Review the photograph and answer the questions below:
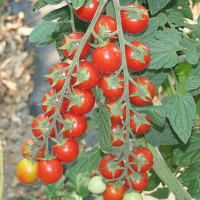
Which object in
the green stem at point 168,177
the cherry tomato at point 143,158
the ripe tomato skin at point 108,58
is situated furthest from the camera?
the green stem at point 168,177

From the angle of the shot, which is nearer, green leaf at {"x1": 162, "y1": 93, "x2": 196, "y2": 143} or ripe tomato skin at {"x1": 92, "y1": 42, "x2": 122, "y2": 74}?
ripe tomato skin at {"x1": 92, "y1": 42, "x2": 122, "y2": 74}

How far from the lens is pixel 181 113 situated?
2.57ft

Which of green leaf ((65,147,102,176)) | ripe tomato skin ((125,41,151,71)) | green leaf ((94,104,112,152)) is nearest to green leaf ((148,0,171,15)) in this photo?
ripe tomato skin ((125,41,151,71))

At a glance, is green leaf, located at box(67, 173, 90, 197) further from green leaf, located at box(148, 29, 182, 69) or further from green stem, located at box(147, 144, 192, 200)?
green leaf, located at box(148, 29, 182, 69)

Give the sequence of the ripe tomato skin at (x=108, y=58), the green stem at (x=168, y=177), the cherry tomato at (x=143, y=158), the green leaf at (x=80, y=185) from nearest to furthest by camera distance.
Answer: the ripe tomato skin at (x=108, y=58) < the cherry tomato at (x=143, y=158) < the green stem at (x=168, y=177) < the green leaf at (x=80, y=185)

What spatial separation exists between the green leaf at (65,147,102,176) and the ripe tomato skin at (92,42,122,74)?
30 centimetres

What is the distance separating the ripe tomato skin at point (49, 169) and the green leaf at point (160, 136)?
0.78 feet

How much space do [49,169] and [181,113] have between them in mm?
312

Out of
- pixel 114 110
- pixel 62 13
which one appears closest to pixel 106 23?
pixel 114 110

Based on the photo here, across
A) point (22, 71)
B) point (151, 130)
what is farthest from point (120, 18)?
point (22, 71)

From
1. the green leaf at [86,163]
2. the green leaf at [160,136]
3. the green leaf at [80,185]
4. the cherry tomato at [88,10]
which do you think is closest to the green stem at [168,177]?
the green leaf at [160,136]

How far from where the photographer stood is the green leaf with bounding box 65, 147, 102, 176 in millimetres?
861

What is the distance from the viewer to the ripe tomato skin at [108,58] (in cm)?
62

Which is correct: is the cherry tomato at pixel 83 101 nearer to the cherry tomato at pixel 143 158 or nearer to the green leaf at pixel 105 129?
the green leaf at pixel 105 129
